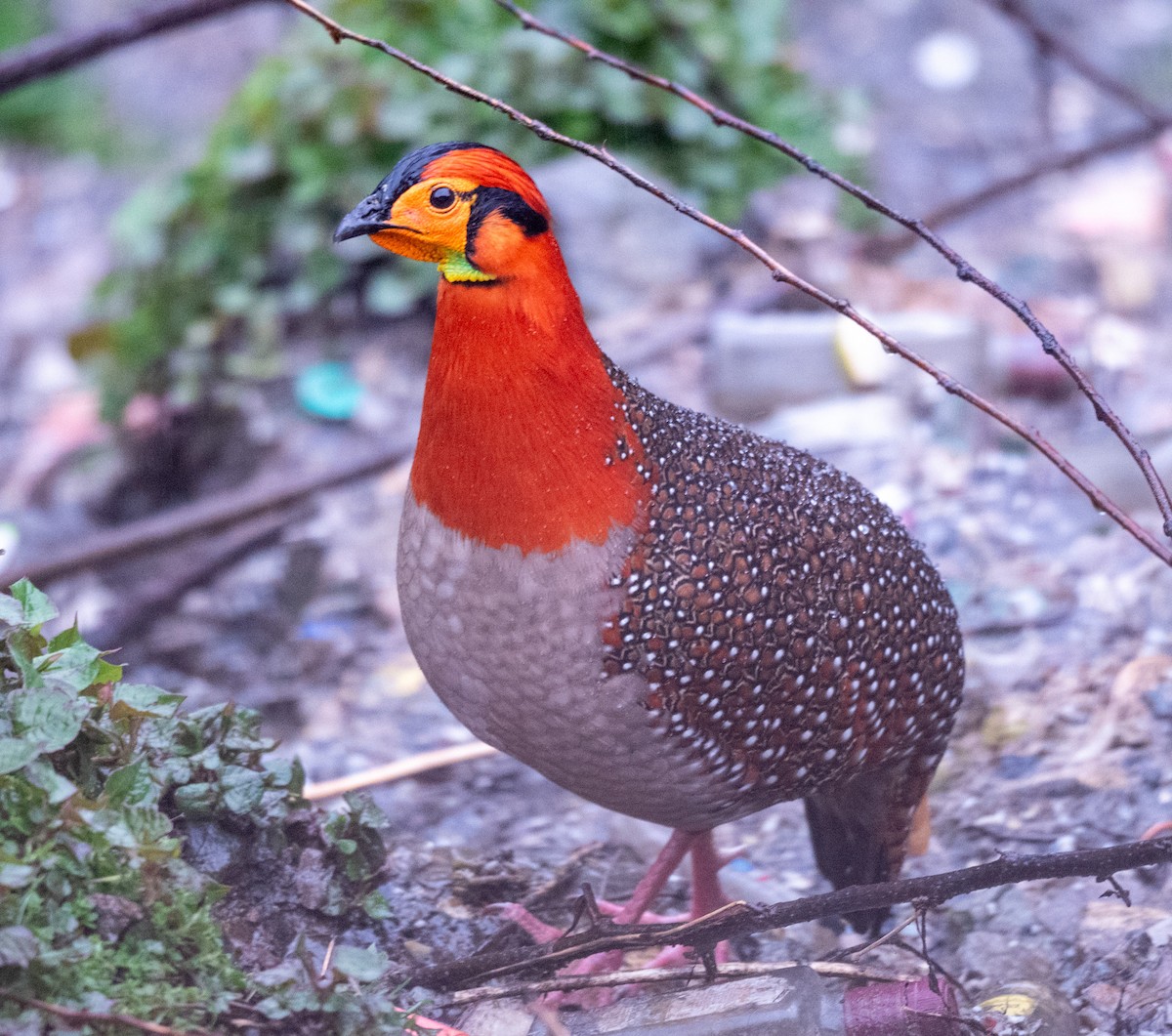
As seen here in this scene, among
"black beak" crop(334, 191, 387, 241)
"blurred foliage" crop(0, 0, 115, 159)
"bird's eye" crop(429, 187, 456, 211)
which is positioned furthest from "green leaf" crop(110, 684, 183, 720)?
"blurred foliage" crop(0, 0, 115, 159)

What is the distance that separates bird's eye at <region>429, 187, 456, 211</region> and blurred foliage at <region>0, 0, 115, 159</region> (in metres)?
6.50

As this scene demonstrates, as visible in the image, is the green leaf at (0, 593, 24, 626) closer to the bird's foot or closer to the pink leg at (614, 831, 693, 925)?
the bird's foot

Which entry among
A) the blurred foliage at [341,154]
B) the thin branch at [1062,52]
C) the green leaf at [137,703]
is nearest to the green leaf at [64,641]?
the green leaf at [137,703]

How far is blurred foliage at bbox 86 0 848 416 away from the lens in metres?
5.40

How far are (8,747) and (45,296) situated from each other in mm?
5597

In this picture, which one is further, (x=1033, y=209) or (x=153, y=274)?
(x=1033, y=209)

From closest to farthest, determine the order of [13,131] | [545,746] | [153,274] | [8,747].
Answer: [8,747], [545,746], [153,274], [13,131]

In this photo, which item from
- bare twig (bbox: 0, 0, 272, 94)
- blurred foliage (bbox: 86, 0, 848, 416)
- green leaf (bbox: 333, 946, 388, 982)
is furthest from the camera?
blurred foliage (bbox: 86, 0, 848, 416)

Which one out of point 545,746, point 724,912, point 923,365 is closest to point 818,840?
point 724,912

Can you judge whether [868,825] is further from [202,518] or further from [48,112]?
[48,112]

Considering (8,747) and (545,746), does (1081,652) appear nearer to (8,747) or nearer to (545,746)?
(545,746)

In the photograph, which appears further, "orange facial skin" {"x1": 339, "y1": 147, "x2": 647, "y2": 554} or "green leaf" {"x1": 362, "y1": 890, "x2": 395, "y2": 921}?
"green leaf" {"x1": 362, "y1": 890, "x2": 395, "y2": 921}

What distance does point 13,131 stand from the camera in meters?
8.05

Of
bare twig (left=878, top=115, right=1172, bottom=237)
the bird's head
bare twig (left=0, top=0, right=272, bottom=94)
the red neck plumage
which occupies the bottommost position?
the red neck plumage
